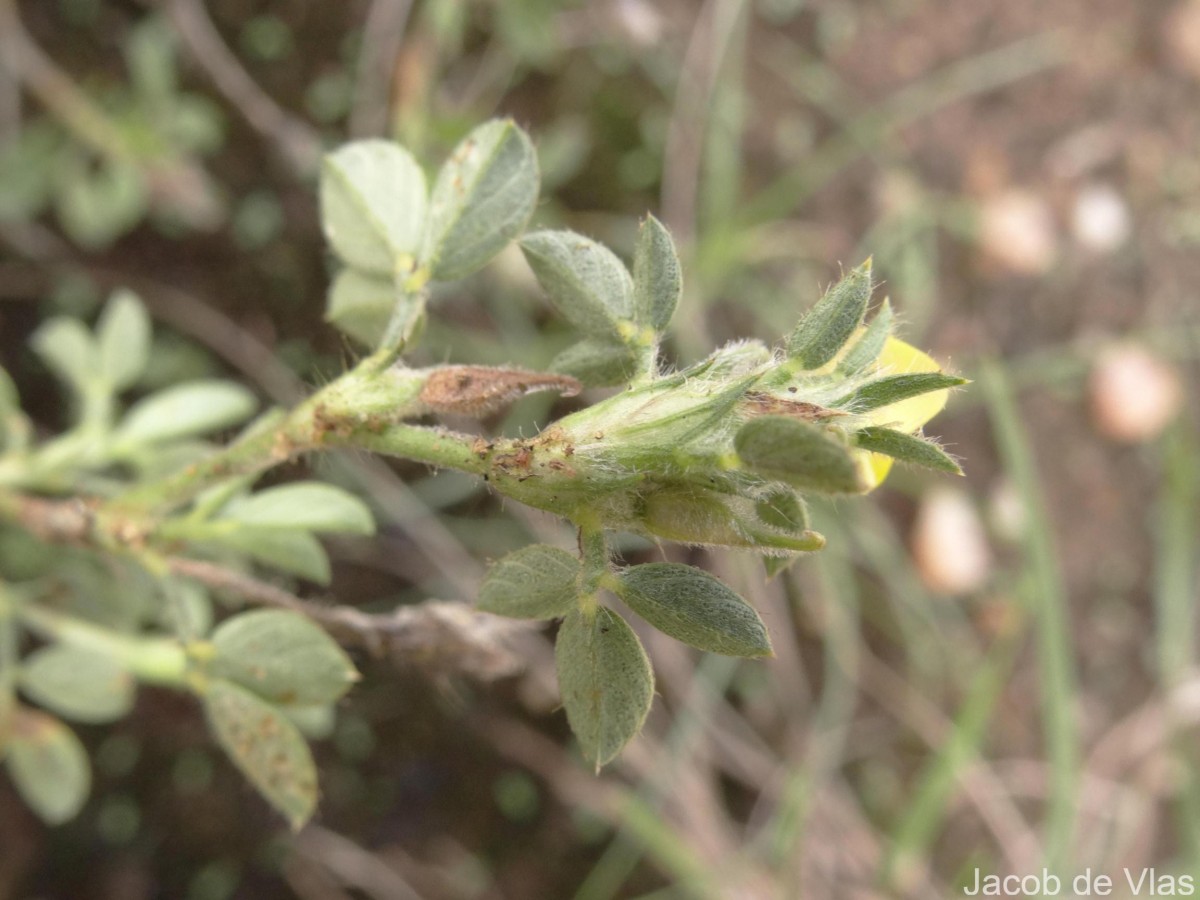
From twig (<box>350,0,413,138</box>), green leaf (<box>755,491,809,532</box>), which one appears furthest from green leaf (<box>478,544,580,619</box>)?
twig (<box>350,0,413,138</box>)

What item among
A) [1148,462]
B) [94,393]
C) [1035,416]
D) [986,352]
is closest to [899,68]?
[986,352]

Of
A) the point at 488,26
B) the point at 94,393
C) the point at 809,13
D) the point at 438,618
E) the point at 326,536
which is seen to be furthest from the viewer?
the point at 809,13

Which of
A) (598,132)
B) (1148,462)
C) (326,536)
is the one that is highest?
(1148,462)

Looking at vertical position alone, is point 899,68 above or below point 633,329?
above

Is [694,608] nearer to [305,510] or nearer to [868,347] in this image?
[868,347]

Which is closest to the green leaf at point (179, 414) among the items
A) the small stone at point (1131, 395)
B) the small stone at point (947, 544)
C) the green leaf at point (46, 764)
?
the green leaf at point (46, 764)

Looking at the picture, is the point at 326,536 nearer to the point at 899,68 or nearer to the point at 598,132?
the point at 598,132

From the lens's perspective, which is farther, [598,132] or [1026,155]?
Result: [1026,155]

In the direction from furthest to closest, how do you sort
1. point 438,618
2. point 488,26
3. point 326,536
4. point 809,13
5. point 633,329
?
point 809,13
point 488,26
point 326,536
point 438,618
point 633,329
